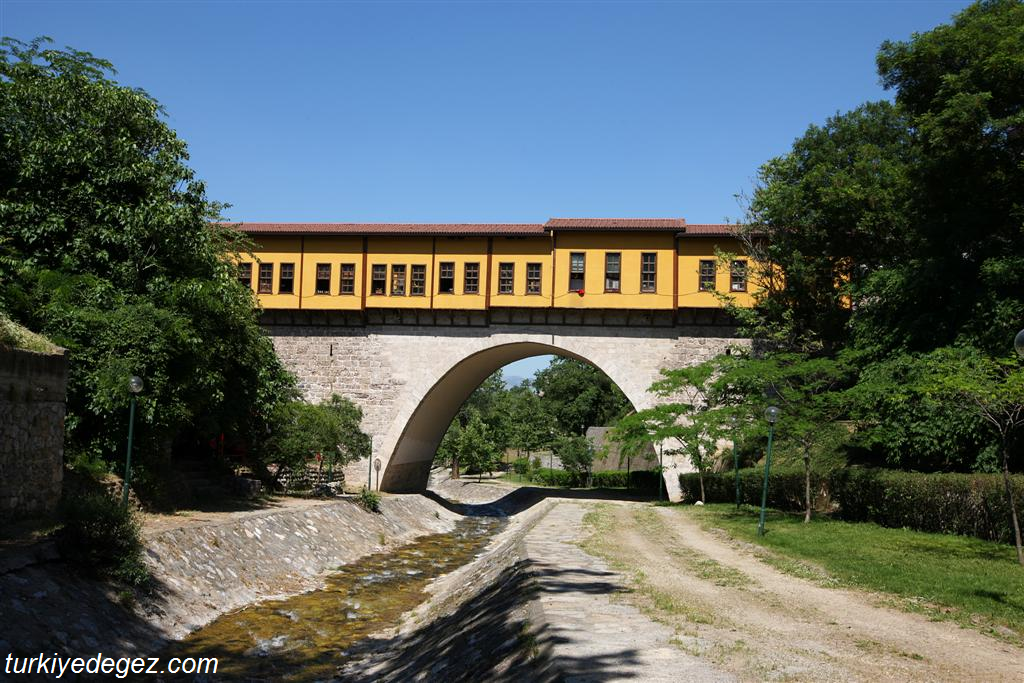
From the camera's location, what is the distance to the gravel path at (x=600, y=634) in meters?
5.90

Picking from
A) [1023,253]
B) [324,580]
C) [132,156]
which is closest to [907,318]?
[1023,253]

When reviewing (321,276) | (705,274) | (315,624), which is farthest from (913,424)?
(321,276)

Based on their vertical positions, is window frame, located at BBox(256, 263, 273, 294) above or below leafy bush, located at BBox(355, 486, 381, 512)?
above

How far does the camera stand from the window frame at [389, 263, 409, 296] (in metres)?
33.7

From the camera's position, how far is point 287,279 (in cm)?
3431

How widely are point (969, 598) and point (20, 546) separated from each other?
39.0 ft

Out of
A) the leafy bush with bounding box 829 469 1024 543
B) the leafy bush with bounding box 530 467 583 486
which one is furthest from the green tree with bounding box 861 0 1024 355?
the leafy bush with bounding box 530 467 583 486

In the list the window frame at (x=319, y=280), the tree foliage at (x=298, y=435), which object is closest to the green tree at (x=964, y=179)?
the tree foliage at (x=298, y=435)

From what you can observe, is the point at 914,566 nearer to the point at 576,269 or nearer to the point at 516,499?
the point at 576,269

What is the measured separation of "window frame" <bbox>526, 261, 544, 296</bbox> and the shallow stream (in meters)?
15.3

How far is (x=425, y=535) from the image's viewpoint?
26703 millimetres

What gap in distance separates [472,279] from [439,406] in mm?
7211

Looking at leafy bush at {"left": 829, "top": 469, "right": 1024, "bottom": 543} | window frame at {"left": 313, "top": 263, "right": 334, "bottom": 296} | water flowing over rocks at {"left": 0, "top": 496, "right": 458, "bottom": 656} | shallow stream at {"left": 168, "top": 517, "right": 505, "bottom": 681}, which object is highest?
window frame at {"left": 313, "top": 263, "right": 334, "bottom": 296}

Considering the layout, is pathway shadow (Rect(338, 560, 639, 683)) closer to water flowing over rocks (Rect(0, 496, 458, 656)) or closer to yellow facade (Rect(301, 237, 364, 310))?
water flowing over rocks (Rect(0, 496, 458, 656))
